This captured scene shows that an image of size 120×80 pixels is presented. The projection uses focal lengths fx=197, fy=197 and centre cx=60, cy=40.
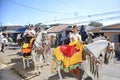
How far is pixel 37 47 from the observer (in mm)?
8062

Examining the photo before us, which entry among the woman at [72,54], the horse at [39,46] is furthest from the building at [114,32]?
the woman at [72,54]

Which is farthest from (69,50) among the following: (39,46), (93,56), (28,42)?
(28,42)

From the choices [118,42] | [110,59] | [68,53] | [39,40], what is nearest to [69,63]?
[68,53]

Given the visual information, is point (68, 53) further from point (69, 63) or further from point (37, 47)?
point (37, 47)

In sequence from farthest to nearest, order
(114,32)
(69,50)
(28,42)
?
(114,32) < (28,42) < (69,50)

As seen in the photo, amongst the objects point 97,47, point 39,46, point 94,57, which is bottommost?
point 94,57

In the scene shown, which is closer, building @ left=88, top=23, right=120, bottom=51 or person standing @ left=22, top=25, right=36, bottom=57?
person standing @ left=22, top=25, right=36, bottom=57

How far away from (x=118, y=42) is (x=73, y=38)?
19.7 m

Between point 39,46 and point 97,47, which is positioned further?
point 39,46

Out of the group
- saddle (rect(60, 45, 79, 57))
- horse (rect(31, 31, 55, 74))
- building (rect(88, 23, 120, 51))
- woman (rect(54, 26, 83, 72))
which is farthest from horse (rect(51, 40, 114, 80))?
building (rect(88, 23, 120, 51))

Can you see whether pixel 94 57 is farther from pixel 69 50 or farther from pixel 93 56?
pixel 69 50

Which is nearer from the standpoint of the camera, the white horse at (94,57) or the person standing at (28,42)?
the white horse at (94,57)

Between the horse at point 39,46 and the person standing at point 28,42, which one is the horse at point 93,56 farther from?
the person standing at point 28,42

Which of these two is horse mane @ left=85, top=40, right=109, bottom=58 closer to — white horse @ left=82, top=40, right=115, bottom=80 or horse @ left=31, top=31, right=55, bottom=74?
white horse @ left=82, top=40, right=115, bottom=80
